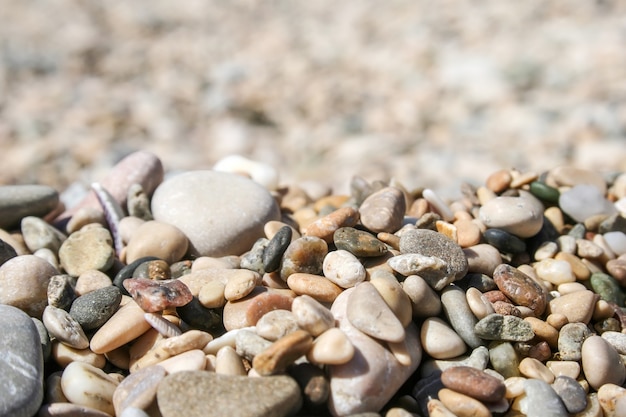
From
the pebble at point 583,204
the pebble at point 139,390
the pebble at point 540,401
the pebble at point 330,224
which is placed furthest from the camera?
the pebble at point 583,204

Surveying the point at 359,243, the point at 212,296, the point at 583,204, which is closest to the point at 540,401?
the point at 359,243

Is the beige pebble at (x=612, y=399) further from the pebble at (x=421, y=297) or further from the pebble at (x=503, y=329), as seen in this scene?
the pebble at (x=421, y=297)

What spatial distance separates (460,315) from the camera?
7.39 ft

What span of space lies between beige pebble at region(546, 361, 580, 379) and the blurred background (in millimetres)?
2349

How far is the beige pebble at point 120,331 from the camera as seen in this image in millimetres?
2162

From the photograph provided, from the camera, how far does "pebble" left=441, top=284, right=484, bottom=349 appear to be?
2.23m

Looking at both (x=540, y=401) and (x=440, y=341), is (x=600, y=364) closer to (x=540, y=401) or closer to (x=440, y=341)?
(x=540, y=401)

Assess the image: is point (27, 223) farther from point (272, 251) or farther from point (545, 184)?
point (545, 184)

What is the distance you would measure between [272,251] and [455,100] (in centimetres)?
370

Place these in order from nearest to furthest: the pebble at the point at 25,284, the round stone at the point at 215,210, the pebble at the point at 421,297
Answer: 1. the pebble at the point at 421,297
2. the pebble at the point at 25,284
3. the round stone at the point at 215,210

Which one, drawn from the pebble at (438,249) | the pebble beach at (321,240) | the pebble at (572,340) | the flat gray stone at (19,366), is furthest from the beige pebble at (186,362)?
the pebble at (572,340)

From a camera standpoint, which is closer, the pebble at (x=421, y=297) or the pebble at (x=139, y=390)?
the pebble at (x=139, y=390)

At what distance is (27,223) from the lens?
2938 millimetres

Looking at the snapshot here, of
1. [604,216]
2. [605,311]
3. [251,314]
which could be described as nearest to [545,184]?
[604,216]
